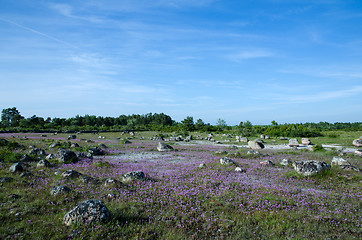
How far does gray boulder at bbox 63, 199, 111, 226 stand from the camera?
6.25 metres

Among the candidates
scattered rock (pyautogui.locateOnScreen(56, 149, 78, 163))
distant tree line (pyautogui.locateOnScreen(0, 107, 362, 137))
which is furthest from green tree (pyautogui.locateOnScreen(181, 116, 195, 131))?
scattered rock (pyautogui.locateOnScreen(56, 149, 78, 163))

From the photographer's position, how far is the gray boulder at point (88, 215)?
6.25 metres

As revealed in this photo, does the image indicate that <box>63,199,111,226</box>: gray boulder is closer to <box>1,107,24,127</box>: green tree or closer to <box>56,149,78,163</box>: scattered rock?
<box>56,149,78,163</box>: scattered rock

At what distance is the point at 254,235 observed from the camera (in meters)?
6.19

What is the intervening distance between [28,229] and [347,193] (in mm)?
12750

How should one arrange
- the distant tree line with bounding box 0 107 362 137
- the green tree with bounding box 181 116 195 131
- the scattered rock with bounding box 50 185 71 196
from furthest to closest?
the green tree with bounding box 181 116 195 131 < the distant tree line with bounding box 0 107 362 137 < the scattered rock with bounding box 50 185 71 196

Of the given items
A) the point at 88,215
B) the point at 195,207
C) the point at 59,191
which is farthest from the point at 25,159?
the point at 195,207

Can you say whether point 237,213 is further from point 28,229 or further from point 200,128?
point 200,128

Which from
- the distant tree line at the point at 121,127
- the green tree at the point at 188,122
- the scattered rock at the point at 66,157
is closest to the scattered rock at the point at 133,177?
the scattered rock at the point at 66,157

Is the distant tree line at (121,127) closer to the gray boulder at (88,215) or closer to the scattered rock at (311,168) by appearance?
the scattered rock at (311,168)

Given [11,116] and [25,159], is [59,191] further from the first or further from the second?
[11,116]

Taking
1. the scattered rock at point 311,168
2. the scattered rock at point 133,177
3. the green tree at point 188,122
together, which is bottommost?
the scattered rock at point 133,177

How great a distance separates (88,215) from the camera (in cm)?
632

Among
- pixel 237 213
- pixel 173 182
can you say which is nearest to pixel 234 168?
pixel 173 182
